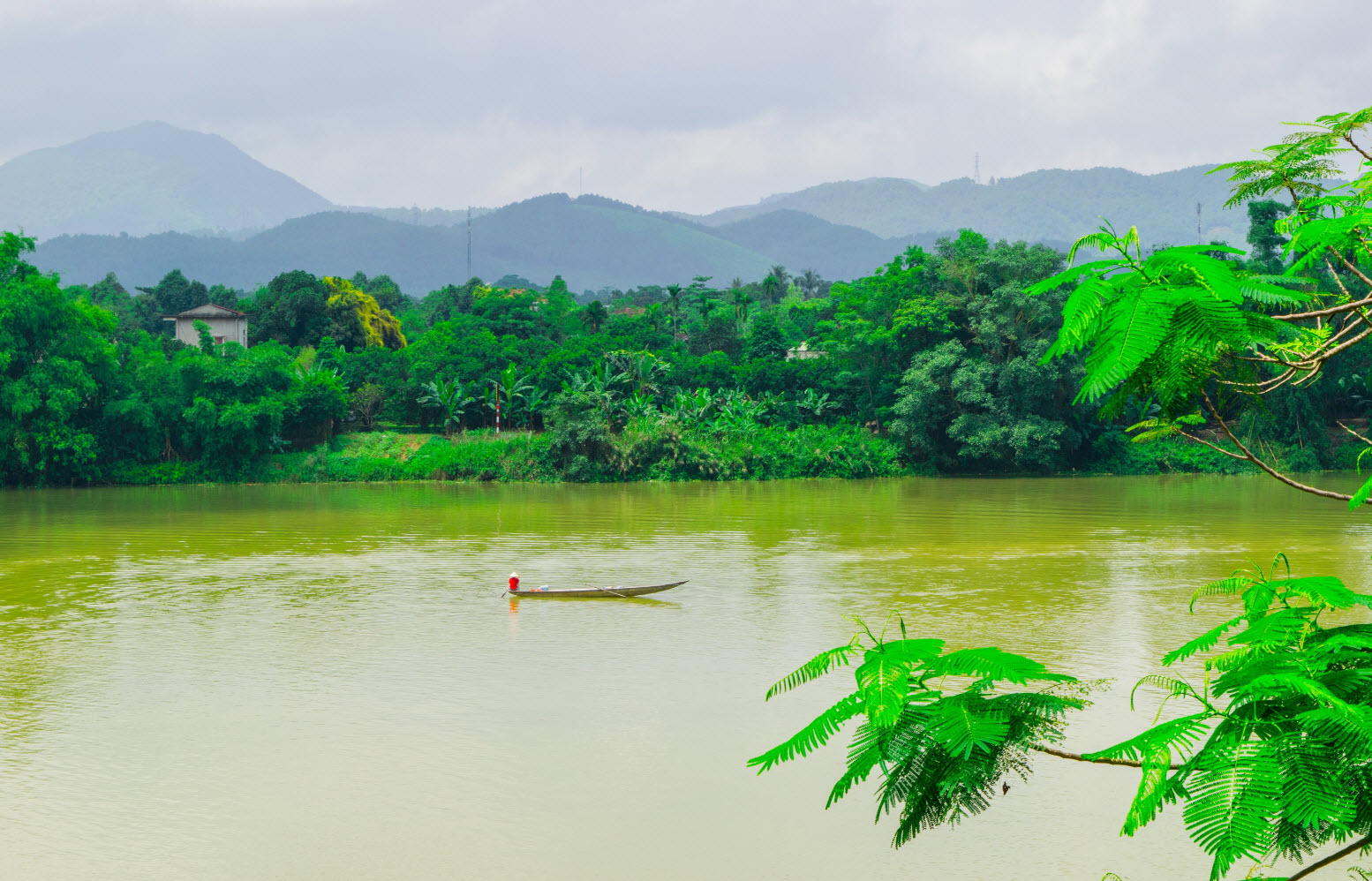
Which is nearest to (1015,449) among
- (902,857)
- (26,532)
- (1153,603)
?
(1153,603)

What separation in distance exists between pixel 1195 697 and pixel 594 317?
44.5m

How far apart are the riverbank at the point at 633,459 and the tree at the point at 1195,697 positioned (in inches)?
1247

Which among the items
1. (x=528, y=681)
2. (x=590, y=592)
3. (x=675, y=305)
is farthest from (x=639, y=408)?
(x=528, y=681)

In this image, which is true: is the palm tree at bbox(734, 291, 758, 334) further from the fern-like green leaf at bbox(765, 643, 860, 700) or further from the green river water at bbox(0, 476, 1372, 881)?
the fern-like green leaf at bbox(765, 643, 860, 700)

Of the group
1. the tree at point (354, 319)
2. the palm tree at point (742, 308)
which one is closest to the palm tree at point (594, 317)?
the palm tree at point (742, 308)

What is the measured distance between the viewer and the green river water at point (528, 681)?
23.3ft

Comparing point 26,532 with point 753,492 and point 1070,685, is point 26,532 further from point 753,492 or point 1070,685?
point 1070,685

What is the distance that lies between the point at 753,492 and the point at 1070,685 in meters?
28.4

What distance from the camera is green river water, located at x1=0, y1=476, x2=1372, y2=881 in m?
7.11

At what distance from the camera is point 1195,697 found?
227 centimetres

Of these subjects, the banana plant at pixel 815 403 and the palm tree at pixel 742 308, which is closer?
the banana plant at pixel 815 403

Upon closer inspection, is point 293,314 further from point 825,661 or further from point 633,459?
point 825,661

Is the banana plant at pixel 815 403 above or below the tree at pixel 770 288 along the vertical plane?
below

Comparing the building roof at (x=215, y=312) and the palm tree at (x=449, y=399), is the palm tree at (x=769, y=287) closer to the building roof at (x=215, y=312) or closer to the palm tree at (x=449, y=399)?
the building roof at (x=215, y=312)
